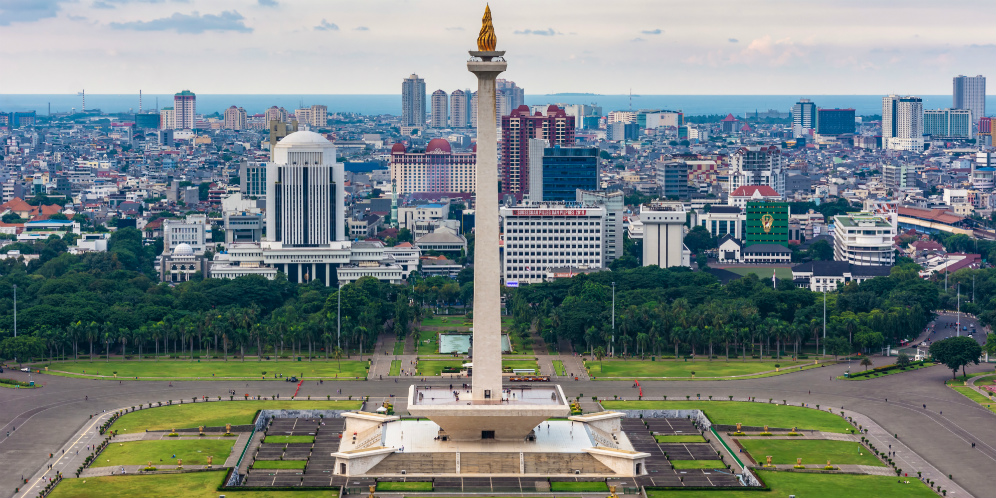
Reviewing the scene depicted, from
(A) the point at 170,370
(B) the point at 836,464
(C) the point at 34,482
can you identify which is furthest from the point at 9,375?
(B) the point at 836,464

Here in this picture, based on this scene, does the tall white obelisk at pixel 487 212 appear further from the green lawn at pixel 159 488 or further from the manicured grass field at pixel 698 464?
the green lawn at pixel 159 488

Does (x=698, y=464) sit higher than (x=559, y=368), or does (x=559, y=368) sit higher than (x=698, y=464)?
(x=559, y=368)

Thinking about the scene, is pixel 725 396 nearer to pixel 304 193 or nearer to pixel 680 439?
pixel 680 439

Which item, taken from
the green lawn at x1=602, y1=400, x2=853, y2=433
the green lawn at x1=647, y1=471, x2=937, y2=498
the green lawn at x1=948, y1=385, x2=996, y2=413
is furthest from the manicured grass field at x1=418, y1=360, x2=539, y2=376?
the green lawn at x1=647, y1=471, x2=937, y2=498

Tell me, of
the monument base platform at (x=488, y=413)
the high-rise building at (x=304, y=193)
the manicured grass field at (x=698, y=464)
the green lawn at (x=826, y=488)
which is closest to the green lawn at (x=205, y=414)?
the monument base platform at (x=488, y=413)

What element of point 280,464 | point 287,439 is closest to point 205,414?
point 287,439

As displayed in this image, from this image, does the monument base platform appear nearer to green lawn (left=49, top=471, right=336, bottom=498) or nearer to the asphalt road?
green lawn (left=49, top=471, right=336, bottom=498)

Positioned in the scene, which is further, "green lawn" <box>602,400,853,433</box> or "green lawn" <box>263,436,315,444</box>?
"green lawn" <box>602,400,853,433</box>

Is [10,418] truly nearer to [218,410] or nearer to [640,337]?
[218,410]
